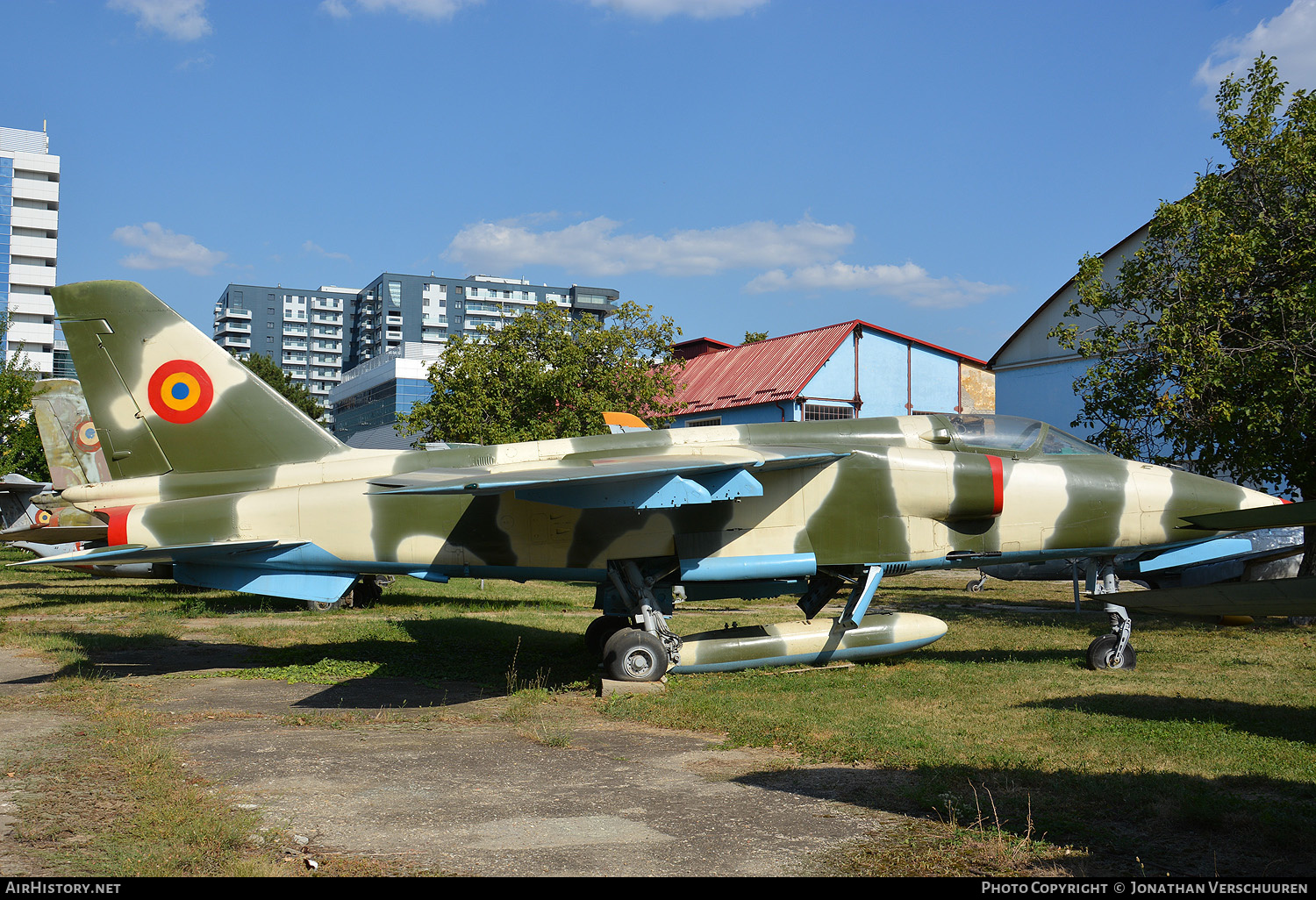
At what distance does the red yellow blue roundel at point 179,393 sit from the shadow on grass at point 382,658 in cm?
343

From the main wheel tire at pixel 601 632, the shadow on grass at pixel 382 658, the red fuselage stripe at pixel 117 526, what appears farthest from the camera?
the main wheel tire at pixel 601 632

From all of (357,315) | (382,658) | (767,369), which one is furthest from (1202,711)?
(357,315)

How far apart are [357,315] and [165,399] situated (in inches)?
6854

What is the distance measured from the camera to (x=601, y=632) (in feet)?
43.2

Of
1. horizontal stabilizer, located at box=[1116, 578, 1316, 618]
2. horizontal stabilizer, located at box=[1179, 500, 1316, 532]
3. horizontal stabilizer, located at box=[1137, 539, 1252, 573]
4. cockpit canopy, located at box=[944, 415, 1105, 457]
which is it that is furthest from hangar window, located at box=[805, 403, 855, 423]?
horizontal stabilizer, located at box=[1116, 578, 1316, 618]

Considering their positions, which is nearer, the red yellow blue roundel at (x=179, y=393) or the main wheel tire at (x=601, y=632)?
the red yellow blue roundel at (x=179, y=393)

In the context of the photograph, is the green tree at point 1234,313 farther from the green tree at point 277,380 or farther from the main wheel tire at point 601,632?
the green tree at point 277,380

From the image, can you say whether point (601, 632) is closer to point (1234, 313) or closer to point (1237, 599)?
point (1237, 599)

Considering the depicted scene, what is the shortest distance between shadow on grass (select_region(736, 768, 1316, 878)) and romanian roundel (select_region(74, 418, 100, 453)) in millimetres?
20364

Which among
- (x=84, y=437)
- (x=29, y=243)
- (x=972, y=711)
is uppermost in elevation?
(x=29, y=243)

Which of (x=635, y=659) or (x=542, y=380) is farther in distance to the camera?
(x=542, y=380)

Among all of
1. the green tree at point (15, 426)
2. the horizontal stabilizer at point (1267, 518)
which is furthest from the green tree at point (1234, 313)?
the green tree at point (15, 426)

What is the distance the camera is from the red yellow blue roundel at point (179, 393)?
12.1 metres

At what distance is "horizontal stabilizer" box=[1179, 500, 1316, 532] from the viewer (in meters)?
4.19
